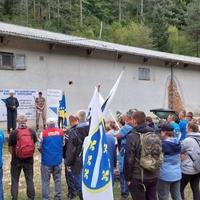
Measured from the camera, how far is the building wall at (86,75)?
2134 cm

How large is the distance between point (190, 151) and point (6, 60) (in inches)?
512

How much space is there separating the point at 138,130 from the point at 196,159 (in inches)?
80.6

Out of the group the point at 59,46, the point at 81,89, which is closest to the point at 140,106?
the point at 81,89

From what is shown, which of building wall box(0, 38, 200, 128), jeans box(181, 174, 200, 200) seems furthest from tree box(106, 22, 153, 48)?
jeans box(181, 174, 200, 200)

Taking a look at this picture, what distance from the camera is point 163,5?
8994cm

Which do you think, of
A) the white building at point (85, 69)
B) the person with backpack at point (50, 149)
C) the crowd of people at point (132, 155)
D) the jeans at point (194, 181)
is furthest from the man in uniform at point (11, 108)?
the jeans at point (194, 181)

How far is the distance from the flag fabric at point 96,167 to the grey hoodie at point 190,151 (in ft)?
7.45

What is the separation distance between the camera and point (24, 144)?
930 cm

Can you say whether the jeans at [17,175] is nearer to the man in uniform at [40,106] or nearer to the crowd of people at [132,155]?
the crowd of people at [132,155]

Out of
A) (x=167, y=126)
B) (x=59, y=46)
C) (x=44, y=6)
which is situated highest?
(x=44, y=6)

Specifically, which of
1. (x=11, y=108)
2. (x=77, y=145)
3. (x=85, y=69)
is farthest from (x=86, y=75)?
(x=77, y=145)

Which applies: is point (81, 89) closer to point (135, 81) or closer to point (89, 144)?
point (135, 81)

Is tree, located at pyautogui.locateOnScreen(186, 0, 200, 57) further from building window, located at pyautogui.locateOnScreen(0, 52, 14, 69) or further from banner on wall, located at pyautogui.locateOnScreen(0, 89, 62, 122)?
building window, located at pyautogui.locateOnScreen(0, 52, 14, 69)

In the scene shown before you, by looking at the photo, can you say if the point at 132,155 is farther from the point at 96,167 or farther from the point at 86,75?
the point at 86,75
